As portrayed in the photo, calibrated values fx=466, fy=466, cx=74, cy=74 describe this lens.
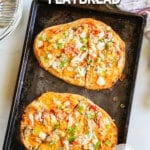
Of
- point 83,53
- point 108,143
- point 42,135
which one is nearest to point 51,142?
point 42,135

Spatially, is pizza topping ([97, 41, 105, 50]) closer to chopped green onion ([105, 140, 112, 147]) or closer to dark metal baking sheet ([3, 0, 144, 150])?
dark metal baking sheet ([3, 0, 144, 150])

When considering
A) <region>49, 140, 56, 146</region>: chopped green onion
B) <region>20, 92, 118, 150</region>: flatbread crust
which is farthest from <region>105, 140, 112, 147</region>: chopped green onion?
<region>49, 140, 56, 146</region>: chopped green onion

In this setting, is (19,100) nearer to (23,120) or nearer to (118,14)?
(23,120)

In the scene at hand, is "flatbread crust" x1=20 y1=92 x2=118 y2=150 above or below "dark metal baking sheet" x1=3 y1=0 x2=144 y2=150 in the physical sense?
below

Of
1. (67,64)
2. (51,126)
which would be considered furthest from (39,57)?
(51,126)

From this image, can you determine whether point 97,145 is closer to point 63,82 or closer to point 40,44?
point 63,82

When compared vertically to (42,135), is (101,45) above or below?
above
